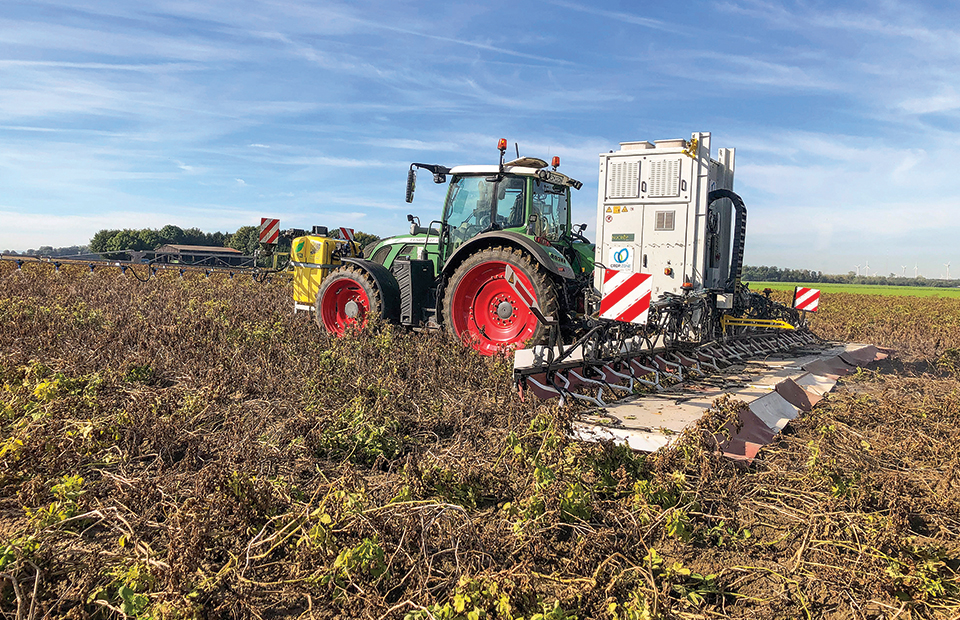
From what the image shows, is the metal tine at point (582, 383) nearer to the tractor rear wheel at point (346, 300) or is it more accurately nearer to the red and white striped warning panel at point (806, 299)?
the tractor rear wheel at point (346, 300)

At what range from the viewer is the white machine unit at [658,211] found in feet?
23.8

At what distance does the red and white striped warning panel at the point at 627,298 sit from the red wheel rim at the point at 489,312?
2.86 feet

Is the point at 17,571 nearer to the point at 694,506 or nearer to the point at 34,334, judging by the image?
the point at 694,506

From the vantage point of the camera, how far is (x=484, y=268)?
6875 mm

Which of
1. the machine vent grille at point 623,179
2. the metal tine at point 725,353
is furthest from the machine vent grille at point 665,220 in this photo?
the metal tine at point 725,353

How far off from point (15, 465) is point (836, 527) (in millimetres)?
4393

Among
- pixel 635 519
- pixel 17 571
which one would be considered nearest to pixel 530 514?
pixel 635 519

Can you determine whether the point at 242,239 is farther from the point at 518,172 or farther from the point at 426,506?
the point at 426,506

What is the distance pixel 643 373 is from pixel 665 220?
2278mm

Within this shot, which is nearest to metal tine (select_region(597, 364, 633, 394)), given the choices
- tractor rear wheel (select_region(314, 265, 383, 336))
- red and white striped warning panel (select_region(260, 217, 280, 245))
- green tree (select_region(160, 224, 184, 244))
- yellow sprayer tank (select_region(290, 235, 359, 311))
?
tractor rear wheel (select_region(314, 265, 383, 336))

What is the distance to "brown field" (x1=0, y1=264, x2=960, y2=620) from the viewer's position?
234 centimetres

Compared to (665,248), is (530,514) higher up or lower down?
lower down

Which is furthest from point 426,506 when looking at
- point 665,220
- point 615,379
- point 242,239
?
point 242,239

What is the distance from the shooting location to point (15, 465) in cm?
330
